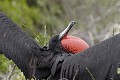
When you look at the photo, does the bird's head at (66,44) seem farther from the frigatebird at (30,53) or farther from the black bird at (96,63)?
the black bird at (96,63)

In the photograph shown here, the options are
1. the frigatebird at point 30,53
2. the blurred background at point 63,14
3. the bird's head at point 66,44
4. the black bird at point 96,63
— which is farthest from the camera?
the blurred background at point 63,14

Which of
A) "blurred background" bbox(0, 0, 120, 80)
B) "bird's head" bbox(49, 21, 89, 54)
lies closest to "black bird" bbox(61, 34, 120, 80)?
"bird's head" bbox(49, 21, 89, 54)

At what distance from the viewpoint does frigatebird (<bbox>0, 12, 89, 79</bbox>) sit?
5781 millimetres

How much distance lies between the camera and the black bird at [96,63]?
538 cm

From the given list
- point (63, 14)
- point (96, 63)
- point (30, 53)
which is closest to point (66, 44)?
point (30, 53)

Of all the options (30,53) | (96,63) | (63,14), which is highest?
(63,14)

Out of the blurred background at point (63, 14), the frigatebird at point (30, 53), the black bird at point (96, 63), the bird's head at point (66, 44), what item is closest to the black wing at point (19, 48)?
the frigatebird at point (30, 53)

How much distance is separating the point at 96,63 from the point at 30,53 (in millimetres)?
710

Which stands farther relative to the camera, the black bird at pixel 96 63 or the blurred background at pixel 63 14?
the blurred background at pixel 63 14

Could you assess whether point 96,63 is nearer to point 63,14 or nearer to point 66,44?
point 66,44

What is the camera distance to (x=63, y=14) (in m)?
12.4

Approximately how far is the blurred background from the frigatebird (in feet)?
10.6

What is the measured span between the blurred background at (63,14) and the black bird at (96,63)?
3589mm

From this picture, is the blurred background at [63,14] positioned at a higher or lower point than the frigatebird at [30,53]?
higher
